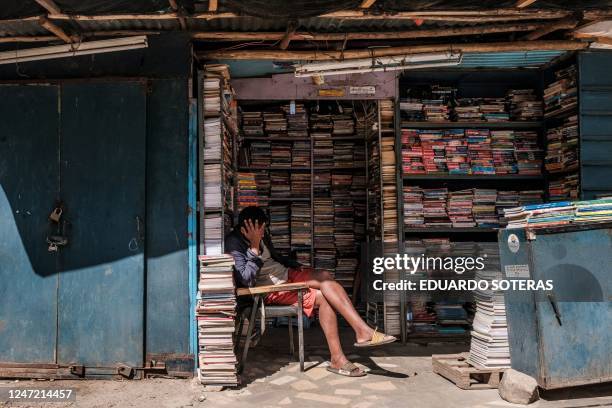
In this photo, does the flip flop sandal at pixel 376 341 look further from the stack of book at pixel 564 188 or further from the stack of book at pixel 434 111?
the stack of book at pixel 434 111

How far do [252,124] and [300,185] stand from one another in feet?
3.46

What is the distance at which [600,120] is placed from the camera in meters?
5.42

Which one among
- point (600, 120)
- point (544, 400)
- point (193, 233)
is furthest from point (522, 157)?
point (193, 233)

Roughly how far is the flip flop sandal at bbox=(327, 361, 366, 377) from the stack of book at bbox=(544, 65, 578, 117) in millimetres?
3515

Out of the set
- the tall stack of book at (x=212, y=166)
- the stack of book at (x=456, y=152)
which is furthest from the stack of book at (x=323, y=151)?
the tall stack of book at (x=212, y=166)

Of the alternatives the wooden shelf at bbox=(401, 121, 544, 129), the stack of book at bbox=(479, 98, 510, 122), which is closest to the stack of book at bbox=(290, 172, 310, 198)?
the wooden shelf at bbox=(401, 121, 544, 129)

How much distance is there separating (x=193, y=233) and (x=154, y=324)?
2.73 ft

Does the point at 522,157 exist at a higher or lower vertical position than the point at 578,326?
higher

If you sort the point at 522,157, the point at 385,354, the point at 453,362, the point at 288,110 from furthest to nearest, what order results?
the point at 288,110
the point at 522,157
the point at 385,354
the point at 453,362

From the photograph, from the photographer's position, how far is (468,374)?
4.10m

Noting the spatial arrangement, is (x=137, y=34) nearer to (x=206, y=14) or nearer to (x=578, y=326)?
(x=206, y=14)

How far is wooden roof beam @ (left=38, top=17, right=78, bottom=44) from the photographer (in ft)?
13.2

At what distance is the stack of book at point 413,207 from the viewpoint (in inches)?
242

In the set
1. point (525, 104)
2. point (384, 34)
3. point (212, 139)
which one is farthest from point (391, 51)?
point (525, 104)
